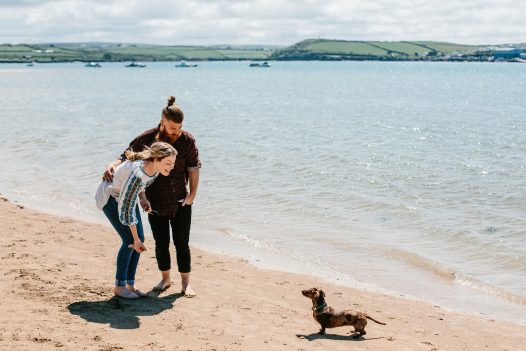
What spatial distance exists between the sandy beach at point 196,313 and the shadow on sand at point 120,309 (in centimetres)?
1

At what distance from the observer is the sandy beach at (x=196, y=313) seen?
20.1 feet

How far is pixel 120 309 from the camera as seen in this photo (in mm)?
6887

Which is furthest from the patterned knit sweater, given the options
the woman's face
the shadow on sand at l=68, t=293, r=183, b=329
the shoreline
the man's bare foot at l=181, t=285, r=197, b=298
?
the shoreline

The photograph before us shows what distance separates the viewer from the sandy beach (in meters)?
6.13

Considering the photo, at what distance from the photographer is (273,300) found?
26.4ft

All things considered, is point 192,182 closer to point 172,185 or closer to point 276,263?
point 172,185

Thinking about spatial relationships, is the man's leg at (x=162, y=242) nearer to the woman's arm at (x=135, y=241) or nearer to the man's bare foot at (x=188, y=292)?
→ the man's bare foot at (x=188, y=292)

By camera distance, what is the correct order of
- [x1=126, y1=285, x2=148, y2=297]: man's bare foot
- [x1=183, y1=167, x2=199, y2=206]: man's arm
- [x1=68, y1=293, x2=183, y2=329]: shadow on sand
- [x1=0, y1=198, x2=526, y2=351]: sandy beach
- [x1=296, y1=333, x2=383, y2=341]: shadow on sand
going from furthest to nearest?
[x1=126, y1=285, x2=148, y2=297]: man's bare foot, [x1=183, y1=167, x2=199, y2=206]: man's arm, [x1=296, y1=333, x2=383, y2=341]: shadow on sand, [x1=68, y1=293, x2=183, y2=329]: shadow on sand, [x1=0, y1=198, x2=526, y2=351]: sandy beach

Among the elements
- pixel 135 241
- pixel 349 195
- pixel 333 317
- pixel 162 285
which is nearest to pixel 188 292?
pixel 162 285

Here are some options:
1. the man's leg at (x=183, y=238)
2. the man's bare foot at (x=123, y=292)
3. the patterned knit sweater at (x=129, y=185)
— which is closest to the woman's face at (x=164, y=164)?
the patterned knit sweater at (x=129, y=185)

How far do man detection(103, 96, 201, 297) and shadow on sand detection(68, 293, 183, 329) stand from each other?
1.92 feet

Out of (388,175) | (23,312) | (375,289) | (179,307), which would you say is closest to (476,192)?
(388,175)

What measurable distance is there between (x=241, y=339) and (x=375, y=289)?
3636mm

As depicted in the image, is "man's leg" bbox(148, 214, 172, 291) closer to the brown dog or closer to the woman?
the woman
